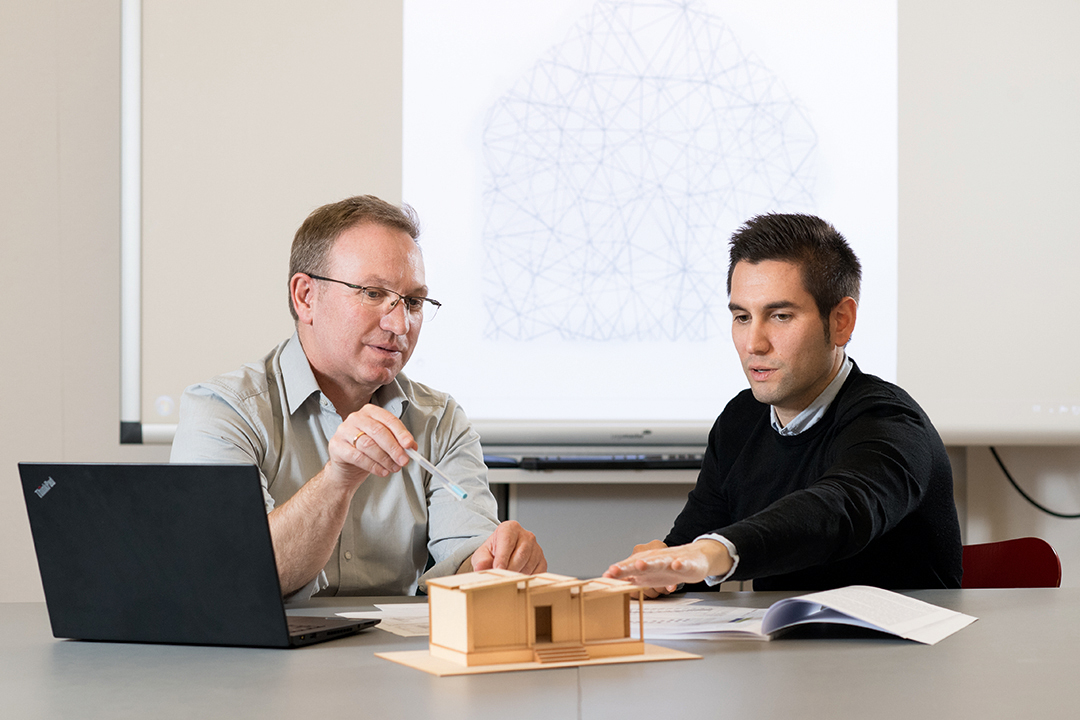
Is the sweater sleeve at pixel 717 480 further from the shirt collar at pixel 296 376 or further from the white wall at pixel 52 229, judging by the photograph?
the white wall at pixel 52 229

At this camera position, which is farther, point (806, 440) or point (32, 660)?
point (806, 440)

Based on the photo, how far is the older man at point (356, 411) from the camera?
5.22ft

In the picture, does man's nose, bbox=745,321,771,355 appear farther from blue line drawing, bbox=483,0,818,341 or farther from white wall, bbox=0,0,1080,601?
white wall, bbox=0,0,1080,601

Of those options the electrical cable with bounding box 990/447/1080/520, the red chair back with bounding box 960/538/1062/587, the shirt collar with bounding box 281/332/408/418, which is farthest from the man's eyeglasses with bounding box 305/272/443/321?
the electrical cable with bounding box 990/447/1080/520

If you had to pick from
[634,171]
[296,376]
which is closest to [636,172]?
[634,171]

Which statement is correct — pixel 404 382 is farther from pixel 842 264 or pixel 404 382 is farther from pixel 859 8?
pixel 859 8

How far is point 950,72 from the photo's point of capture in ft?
9.79

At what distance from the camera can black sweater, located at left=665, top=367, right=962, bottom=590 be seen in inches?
48.1

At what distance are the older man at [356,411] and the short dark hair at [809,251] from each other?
0.62 meters

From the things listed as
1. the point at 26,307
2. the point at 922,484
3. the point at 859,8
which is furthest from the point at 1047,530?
the point at 26,307

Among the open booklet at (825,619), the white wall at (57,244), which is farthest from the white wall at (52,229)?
the open booklet at (825,619)

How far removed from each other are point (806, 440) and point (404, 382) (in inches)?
29.8

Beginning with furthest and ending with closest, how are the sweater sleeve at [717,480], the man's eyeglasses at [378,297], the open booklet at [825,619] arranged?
the sweater sleeve at [717,480] → the man's eyeglasses at [378,297] → the open booklet at [825,619]

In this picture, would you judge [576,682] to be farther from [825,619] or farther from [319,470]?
[319,470]
